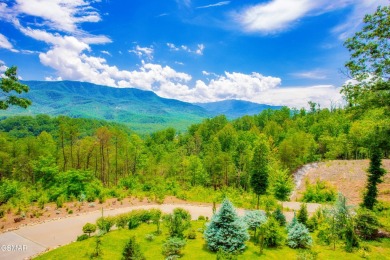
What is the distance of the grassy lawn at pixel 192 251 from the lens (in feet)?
44.6

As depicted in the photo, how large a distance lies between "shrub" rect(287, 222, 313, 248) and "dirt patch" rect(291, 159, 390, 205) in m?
16.1

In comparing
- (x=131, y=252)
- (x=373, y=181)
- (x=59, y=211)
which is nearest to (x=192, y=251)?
(x=131, y=252)

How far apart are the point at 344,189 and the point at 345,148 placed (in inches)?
1177

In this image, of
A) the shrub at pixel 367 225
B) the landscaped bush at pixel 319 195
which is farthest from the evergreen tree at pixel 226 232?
the landscaped bush at pixel 319 195

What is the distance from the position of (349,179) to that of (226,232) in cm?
3064

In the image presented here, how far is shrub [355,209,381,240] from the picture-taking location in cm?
1677

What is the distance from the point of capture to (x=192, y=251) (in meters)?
14.4

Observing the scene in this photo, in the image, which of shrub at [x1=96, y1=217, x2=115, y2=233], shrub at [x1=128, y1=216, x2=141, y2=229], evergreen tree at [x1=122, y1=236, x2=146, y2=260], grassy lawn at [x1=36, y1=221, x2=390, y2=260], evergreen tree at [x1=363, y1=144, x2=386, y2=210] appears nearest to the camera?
evergreen tree at [x1=122, y1=236, x2=146, y2=260]

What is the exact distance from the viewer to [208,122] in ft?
314

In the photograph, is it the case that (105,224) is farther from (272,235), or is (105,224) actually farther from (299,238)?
(299,238)

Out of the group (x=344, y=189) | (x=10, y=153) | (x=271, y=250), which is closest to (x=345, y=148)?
(x=344, y=189)

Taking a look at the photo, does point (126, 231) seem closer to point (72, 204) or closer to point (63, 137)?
point (72, 204)

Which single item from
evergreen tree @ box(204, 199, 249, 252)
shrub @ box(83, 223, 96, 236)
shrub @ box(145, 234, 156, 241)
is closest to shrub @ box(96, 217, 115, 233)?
shrub @ box(83, 223, 96, 236)

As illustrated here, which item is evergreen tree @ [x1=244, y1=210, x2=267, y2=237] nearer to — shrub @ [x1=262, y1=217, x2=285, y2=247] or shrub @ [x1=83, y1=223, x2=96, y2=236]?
shrub @ [x1=262, y1=217, x2=285, y2=247]
